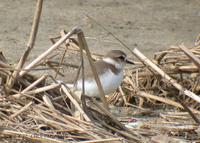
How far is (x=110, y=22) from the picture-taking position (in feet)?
44.7

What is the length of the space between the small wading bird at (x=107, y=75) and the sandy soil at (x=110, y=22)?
240 cm

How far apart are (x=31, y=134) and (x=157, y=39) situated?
6.80 metres

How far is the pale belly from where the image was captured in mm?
Result: 8297

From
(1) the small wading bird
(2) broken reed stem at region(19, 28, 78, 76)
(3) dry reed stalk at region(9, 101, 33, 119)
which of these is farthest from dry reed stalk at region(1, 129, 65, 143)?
(1) the small wading bird

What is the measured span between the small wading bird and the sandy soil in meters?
2.40

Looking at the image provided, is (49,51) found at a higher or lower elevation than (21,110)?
higher

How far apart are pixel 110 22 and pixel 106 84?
5.13 metres

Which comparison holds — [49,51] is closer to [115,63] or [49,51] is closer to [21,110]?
[21,110]

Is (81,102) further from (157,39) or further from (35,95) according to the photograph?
(157,39)

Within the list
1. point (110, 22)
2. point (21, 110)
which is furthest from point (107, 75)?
point (110, 22)

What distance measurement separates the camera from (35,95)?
6.77 meters

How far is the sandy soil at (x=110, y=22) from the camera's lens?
12.2 metres

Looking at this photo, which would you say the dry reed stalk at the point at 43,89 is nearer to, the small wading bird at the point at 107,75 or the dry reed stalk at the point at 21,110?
the dry reed stalk at the point at 21,110

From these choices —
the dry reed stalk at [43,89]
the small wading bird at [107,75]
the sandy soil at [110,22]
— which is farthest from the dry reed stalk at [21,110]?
the sandy soil at [110,22]
